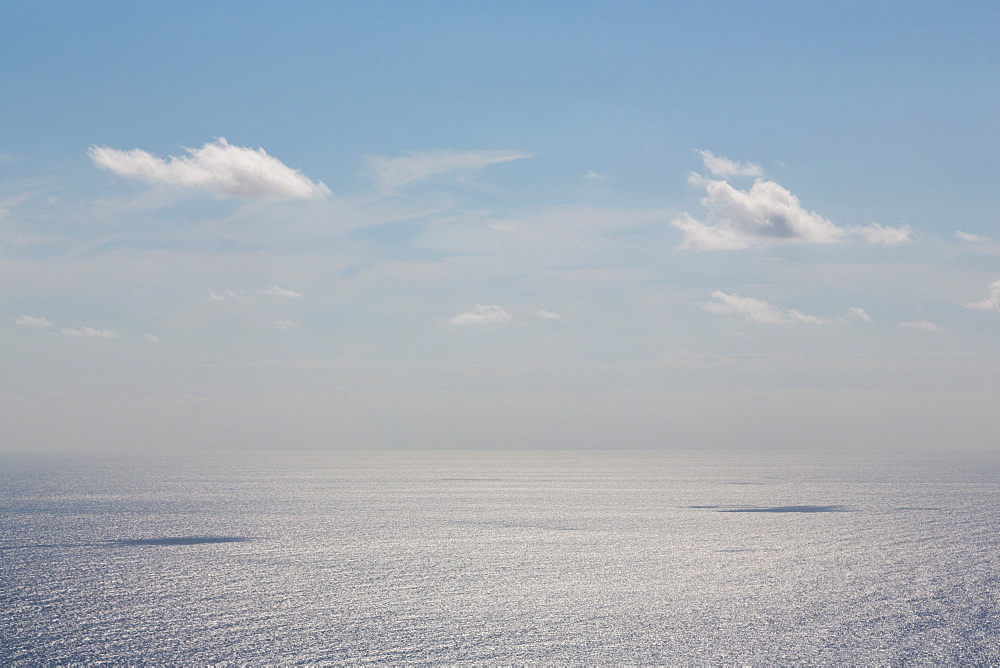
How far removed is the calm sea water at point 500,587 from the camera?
109ft

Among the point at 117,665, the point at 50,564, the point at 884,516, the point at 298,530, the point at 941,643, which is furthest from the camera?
the point at 884,516

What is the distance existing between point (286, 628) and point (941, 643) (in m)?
26.3

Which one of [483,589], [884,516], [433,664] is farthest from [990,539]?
[433,664]

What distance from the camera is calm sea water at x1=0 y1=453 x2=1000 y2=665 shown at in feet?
109

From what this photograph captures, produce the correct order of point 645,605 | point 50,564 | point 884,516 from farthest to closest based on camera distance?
1. point 884,516
2. point 50,564
3. point 645,605

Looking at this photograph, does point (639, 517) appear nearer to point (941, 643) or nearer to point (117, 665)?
point (941, 643)

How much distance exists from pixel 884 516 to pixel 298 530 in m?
57.7

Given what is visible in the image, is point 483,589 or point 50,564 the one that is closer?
point 483,589

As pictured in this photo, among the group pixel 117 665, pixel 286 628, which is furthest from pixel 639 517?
pixel 117 665

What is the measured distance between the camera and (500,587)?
150 ft

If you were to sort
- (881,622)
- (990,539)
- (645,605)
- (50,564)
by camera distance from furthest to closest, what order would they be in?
(990,539)
(50,564)
(645,605)
(881,622)

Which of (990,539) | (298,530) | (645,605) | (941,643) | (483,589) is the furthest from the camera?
(298,530)

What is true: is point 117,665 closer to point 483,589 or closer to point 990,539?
point 483,589

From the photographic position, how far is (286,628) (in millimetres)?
36219
